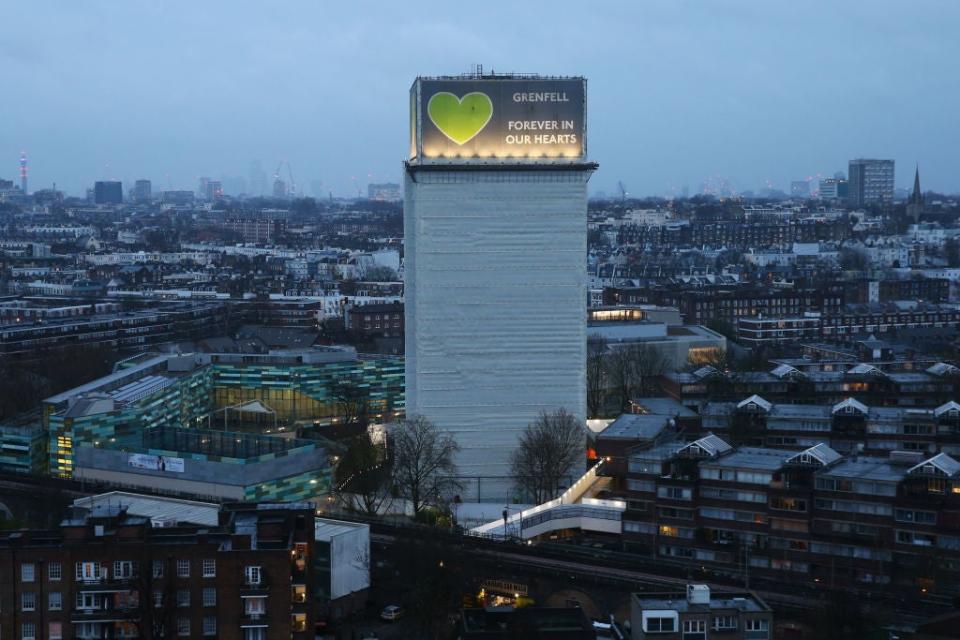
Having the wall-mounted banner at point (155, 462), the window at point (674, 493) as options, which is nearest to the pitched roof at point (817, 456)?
the window at point (674, 493)

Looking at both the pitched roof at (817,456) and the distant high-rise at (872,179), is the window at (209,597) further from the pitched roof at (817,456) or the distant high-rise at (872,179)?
the distant high-rise at (872,179)

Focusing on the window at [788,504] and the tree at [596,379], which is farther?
the tree at [596,379]

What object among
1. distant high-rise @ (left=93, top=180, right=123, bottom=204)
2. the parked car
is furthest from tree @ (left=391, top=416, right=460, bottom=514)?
distant high-rise @ (left=93, top=180, right=123, bottom=204)

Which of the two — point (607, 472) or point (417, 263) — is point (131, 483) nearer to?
point (417, 263)

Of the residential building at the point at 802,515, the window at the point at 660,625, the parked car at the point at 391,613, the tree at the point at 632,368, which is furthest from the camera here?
the tree at the point at 632,368

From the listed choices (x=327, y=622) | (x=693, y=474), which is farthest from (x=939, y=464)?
(x=327, y=622)
